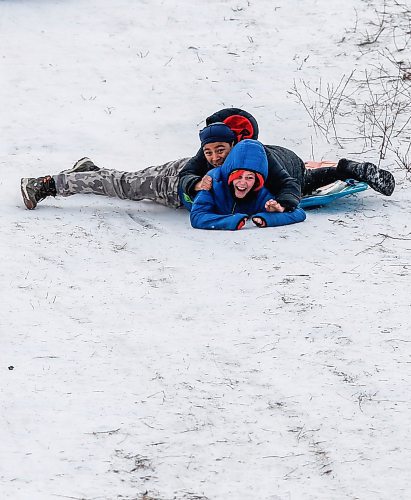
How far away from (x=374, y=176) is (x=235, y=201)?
1.10 metres

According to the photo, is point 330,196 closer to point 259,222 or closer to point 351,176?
point 351,176

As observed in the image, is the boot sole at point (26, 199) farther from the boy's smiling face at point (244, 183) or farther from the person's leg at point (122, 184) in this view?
the boy's smiling face at point (244, 183)

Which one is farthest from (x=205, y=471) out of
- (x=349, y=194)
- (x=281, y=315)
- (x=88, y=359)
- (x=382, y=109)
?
(x=382, y=109)

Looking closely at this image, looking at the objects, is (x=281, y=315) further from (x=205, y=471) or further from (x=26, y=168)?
(x=26, y=168)

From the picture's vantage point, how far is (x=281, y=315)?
4750mm

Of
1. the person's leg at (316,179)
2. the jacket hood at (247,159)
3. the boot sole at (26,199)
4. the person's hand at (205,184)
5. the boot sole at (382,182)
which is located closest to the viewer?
the jacket hood at (247,159)

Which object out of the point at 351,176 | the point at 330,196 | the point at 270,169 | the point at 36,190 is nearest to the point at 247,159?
the point at 270,169

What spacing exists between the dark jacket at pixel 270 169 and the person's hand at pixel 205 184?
0.07 m

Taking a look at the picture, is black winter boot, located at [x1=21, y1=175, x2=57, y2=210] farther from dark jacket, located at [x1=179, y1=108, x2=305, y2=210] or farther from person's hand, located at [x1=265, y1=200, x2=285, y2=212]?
person's hand, located at [x1=265, y1=200, x2=285, y2=212]

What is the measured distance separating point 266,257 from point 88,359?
1.82 metres

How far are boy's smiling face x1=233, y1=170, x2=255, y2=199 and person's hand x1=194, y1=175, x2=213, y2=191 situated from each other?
0.18m

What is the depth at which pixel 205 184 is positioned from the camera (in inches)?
251

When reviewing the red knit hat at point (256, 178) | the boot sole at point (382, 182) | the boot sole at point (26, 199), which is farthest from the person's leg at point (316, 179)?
the boot sole at point (26, 199)

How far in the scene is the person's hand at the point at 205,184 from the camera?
20.9 ft
